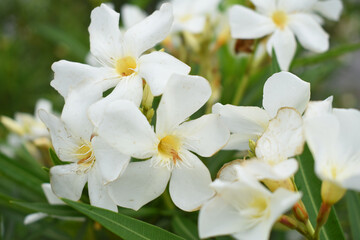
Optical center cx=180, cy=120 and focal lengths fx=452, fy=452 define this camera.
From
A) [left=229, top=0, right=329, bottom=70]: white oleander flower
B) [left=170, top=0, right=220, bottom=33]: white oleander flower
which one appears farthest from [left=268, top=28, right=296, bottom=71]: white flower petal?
[left=170, top=0, right=220, bottom=33]: white oleander flower

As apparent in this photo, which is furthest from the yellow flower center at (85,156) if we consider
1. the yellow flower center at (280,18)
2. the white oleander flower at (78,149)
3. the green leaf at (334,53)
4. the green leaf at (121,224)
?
the green leaf at (334,53)

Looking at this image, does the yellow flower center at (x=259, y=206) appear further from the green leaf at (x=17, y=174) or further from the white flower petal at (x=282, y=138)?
the green leaf at (x=17, y=174)

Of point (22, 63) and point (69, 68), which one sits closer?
point (69, 68)

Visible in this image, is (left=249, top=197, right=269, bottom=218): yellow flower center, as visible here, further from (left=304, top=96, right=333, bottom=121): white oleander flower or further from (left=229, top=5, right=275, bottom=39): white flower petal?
(left=229, top=5, right=275, bottom=39): white flower petal

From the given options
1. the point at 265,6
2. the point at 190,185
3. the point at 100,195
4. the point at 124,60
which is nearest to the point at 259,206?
the point at 190,185

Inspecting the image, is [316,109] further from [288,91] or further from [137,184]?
[137,184]

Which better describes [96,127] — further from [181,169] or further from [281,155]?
[281,155]

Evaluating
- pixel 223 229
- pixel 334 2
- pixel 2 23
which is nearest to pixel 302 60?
pixel 334 2

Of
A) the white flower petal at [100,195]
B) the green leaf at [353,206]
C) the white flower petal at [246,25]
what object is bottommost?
the green leaf at [353,206]
